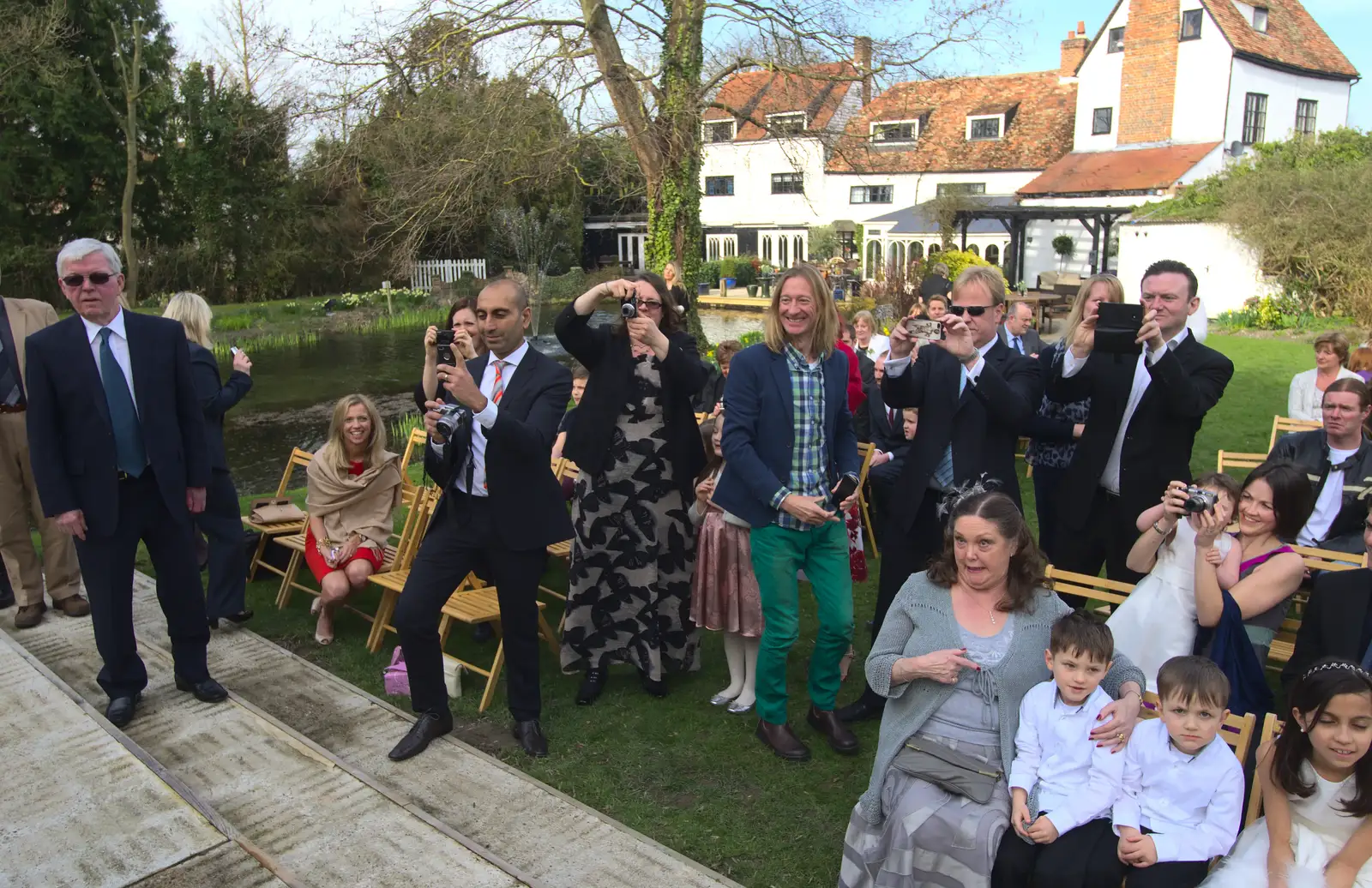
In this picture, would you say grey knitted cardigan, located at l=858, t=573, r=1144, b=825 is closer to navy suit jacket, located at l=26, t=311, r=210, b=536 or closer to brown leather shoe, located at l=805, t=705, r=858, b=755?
brown leather shoe, located at l=805, t=705, r=858, b=755

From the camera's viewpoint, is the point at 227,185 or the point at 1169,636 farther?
the point at 227,185

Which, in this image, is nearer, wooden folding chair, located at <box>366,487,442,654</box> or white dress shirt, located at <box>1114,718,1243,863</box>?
white dress shirt, located at <box>1114,718,1243,863</box>

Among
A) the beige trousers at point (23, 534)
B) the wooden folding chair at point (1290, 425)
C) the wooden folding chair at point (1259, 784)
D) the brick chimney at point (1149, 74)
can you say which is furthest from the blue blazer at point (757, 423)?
the brick chimney at point (1149, 74)

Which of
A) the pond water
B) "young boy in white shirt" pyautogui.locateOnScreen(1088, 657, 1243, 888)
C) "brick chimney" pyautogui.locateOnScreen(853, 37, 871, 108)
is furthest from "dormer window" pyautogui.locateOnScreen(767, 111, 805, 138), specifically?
"young boy in white shirt" pyautogui.locateOnScreen(1088, 657, 1243, 888)

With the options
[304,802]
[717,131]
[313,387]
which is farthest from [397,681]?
[313,387]

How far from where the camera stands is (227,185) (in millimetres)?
29703

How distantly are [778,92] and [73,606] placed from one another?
41.9ft

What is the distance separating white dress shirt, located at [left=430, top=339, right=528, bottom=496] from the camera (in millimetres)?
3890

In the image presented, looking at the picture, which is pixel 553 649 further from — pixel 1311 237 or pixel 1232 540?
pixel 1311 237

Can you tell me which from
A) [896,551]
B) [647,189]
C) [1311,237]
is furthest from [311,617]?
[1311,237]

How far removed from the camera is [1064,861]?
2.83m

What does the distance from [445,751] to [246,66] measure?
108ft

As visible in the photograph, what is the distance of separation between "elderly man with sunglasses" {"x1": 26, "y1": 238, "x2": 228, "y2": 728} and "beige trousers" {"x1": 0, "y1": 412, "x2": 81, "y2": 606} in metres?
1.50

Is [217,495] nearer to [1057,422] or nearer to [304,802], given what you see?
[304,802]
